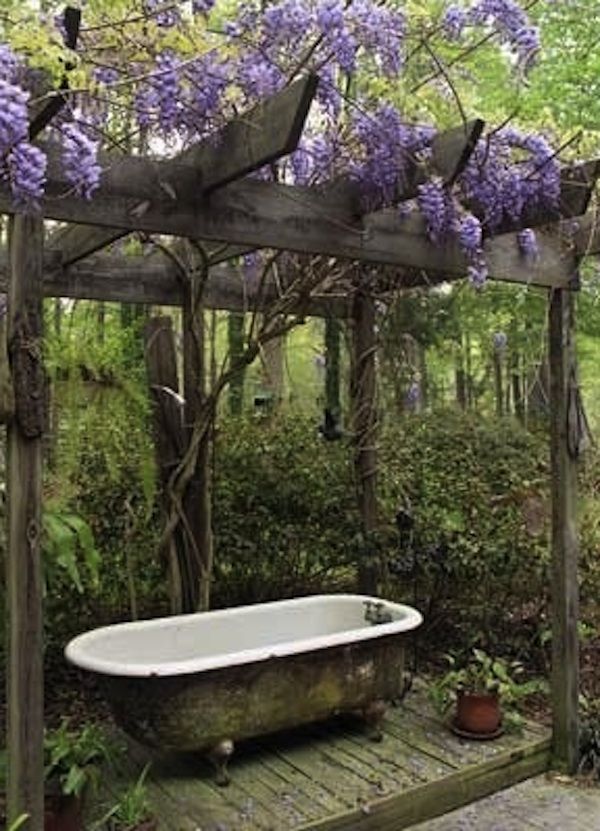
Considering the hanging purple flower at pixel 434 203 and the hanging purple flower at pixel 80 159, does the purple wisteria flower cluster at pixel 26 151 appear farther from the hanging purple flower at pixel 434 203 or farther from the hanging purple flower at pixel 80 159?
the hanging purple flower at pixel 434 203

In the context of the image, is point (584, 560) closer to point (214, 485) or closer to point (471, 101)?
point (214, 485)

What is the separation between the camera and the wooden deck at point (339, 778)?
301 cm

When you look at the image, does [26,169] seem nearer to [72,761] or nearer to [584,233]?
[72,761]

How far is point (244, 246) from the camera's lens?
2676 millimetres

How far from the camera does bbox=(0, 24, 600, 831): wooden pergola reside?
7.42 ft

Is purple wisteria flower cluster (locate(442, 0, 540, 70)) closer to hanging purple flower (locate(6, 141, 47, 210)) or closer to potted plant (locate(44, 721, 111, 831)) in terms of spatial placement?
hanging purple flower (locate(6, 141, 47, 210))

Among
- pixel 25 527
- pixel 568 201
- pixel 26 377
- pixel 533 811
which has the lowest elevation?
pixel 533 811

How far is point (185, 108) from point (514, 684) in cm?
306

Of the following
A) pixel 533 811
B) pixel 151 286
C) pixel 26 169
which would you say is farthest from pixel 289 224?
pixel 533 811

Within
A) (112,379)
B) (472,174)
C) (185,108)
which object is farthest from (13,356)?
(472,174)

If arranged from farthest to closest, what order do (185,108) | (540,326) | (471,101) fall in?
(540,326) → (471,101) → (185,108)

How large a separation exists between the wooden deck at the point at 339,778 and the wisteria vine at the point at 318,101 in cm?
210

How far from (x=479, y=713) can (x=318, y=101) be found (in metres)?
2.66

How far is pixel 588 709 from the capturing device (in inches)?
151
